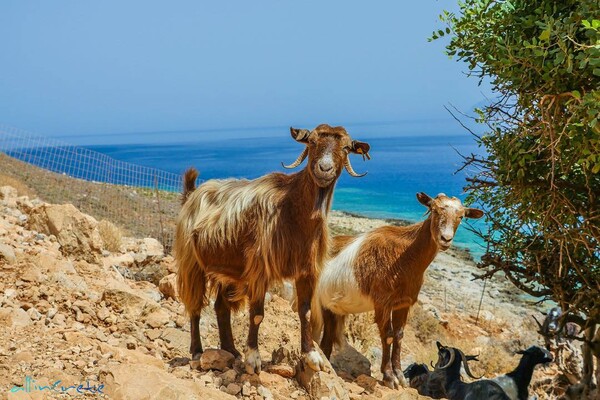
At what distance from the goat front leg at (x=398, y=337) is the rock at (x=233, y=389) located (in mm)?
2075

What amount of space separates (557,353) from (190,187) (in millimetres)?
4697

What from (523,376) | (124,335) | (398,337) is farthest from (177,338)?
(523,376)

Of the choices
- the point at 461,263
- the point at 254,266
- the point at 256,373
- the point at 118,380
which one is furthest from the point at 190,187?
the point at 461,263

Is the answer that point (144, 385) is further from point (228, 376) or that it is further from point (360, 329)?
point (360, 329)

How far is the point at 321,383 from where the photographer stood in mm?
5656

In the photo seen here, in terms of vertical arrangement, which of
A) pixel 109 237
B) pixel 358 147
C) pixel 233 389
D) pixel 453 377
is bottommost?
pixel 453 377

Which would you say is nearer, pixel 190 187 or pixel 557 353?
pixel 190 187

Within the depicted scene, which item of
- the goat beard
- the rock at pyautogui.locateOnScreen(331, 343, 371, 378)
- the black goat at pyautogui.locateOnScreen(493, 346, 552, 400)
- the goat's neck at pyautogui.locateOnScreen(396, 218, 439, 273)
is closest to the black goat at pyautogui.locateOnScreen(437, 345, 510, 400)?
the black goat at pyautogui.locateOnScreen(493, 346, 552, 400)

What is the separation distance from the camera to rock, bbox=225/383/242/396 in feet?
18.2

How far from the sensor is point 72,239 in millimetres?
8516

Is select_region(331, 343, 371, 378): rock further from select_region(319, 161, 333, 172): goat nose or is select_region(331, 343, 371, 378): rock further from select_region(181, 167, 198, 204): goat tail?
Result: select_region(319, 161, 333, 172): goat nose

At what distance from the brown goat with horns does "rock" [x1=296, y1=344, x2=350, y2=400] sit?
89 mm

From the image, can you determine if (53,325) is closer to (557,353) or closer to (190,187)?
(190,187)

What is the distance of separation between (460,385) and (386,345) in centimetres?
83
